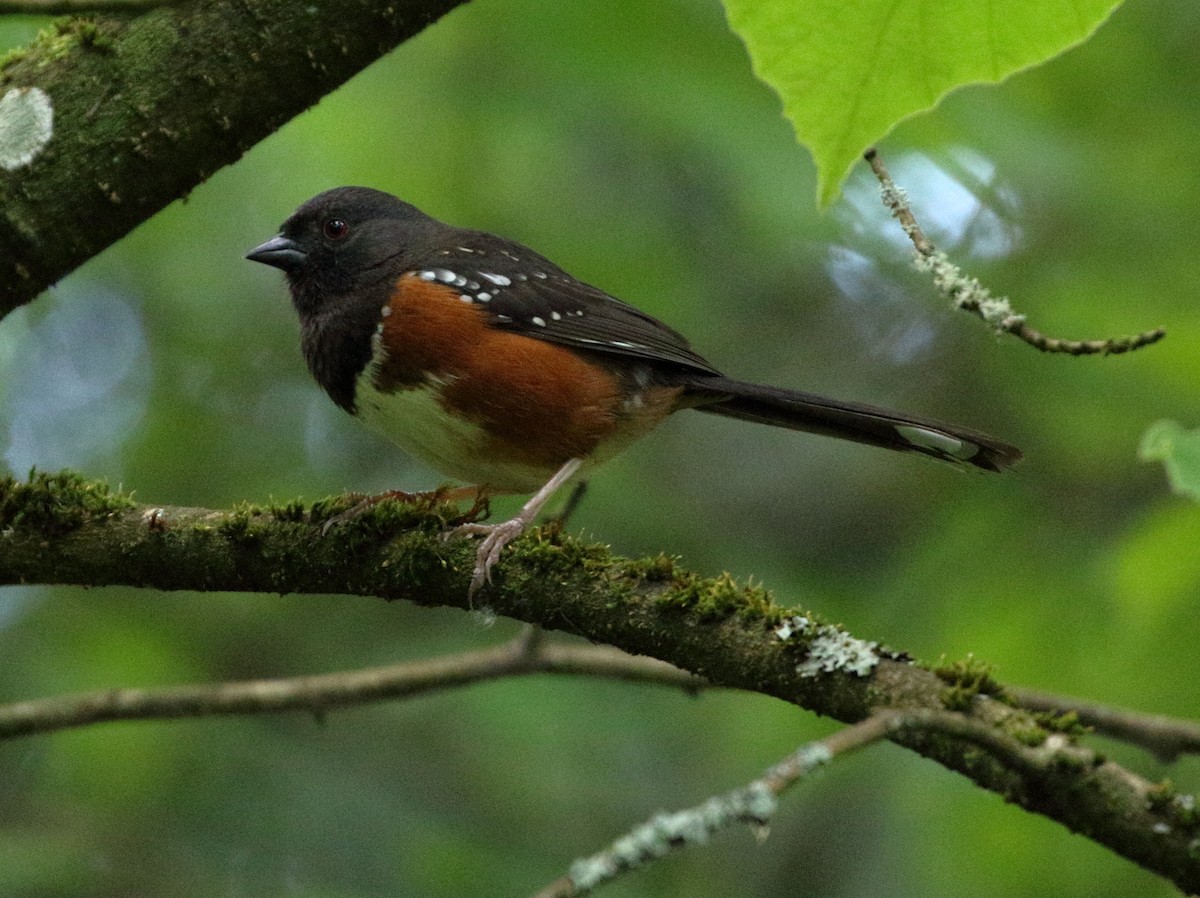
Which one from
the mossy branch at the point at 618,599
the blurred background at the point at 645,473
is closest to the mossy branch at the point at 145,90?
the mossy branch at the point at 618,599

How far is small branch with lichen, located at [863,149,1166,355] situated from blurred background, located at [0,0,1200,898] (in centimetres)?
138

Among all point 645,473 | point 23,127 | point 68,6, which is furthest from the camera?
point 645,473

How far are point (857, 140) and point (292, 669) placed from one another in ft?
15.7

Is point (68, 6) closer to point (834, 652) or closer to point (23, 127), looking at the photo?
point (23, 127)

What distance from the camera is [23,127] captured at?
8.01ft

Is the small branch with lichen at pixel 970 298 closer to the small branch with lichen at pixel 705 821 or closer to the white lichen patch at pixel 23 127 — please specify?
the small branch with lichen at pixel 705 821

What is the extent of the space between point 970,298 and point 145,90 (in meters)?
1.56

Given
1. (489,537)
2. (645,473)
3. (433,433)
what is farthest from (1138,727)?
(645,473)

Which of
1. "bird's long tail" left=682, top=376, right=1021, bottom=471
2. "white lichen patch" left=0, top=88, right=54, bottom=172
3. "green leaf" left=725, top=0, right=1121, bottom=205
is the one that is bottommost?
"white lichen patch" left=0, top=88, right=54, bottom=172

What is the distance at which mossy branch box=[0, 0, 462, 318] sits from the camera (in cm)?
245

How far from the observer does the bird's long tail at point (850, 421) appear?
10.9 ft

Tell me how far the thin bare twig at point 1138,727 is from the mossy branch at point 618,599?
0.72m

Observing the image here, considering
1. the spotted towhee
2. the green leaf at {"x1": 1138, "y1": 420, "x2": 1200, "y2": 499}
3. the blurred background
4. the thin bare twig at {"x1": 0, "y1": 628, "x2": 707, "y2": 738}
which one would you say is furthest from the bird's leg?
the blurred background

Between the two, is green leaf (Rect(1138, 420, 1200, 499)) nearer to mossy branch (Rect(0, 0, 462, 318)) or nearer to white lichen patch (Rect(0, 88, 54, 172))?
mossy branch (Rect(0, 0, 462, 318))
